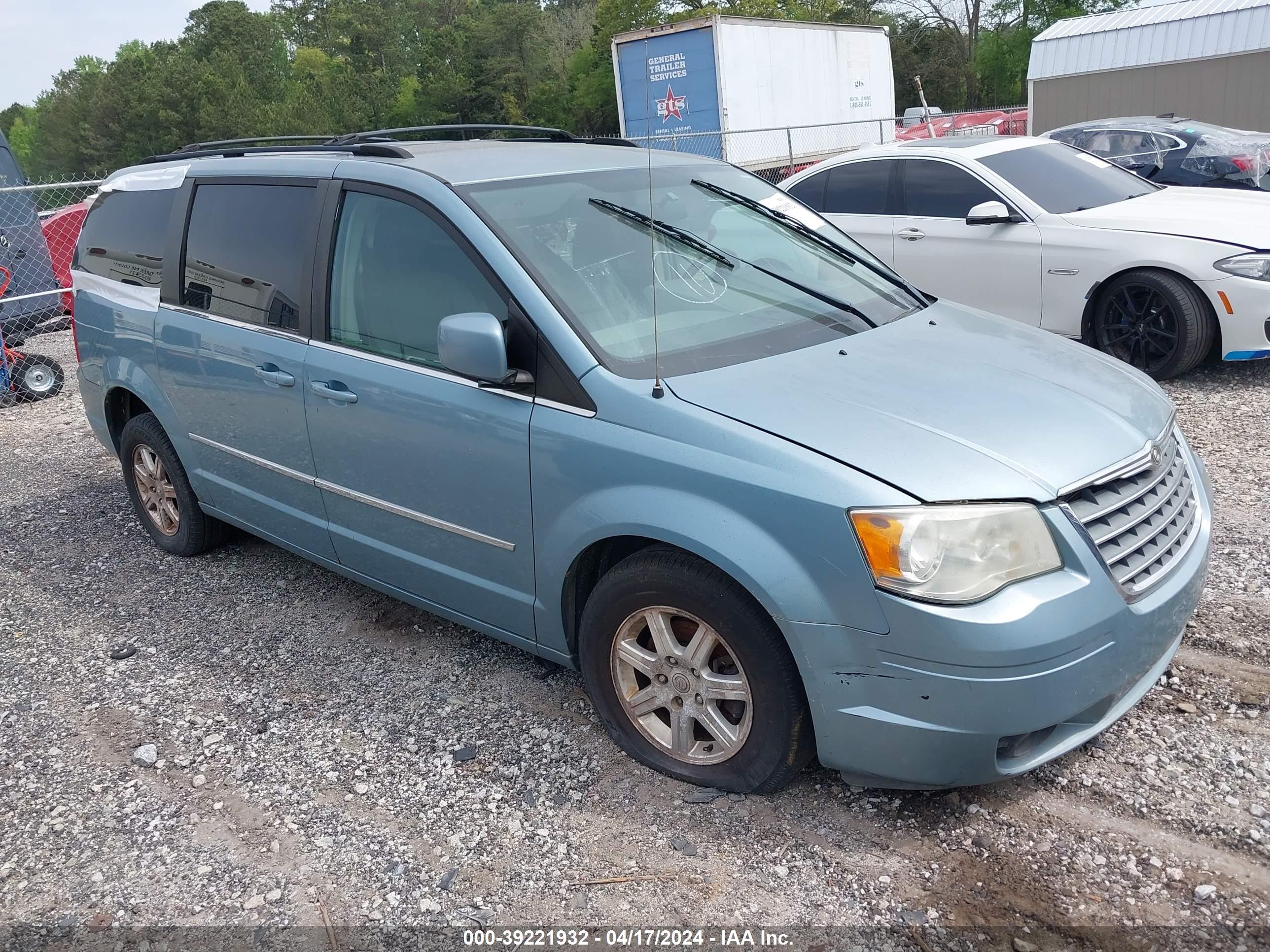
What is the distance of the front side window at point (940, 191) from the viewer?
24.9 ft

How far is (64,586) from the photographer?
16.9 ft

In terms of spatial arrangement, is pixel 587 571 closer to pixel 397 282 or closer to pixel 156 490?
pixel 397 282

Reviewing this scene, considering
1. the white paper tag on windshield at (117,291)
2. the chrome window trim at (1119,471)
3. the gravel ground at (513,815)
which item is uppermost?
the white paper tag on windshield at (117,291)

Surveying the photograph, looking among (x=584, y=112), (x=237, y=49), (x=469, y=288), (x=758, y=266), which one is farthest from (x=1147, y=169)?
(x=237, y=49)

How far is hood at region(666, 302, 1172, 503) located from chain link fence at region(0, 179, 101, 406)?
8.81 m

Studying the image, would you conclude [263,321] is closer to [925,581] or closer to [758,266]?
[758,266]

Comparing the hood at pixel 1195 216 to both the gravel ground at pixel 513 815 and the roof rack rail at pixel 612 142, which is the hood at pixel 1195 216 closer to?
the gravel ground at pixel 513 815

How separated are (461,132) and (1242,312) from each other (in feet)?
15.7

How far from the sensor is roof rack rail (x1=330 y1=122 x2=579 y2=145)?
14.4ft

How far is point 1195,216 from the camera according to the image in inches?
273

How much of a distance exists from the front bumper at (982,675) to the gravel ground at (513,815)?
0.94 feet

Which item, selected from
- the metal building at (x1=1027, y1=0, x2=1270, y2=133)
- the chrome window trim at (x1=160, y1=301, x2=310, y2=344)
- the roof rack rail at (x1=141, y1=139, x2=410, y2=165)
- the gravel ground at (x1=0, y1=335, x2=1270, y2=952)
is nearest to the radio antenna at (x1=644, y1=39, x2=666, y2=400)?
the roof rack rail at (x1=141, y1=139, x2=410, y2=165)

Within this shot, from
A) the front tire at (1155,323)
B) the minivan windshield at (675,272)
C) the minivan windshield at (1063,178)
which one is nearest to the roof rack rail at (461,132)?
the minivan windshield at (675,272)

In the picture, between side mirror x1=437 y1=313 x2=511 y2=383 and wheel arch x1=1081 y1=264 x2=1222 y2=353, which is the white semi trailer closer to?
wheel arch x1=1081 y1=264 x2=1222 y2=353
